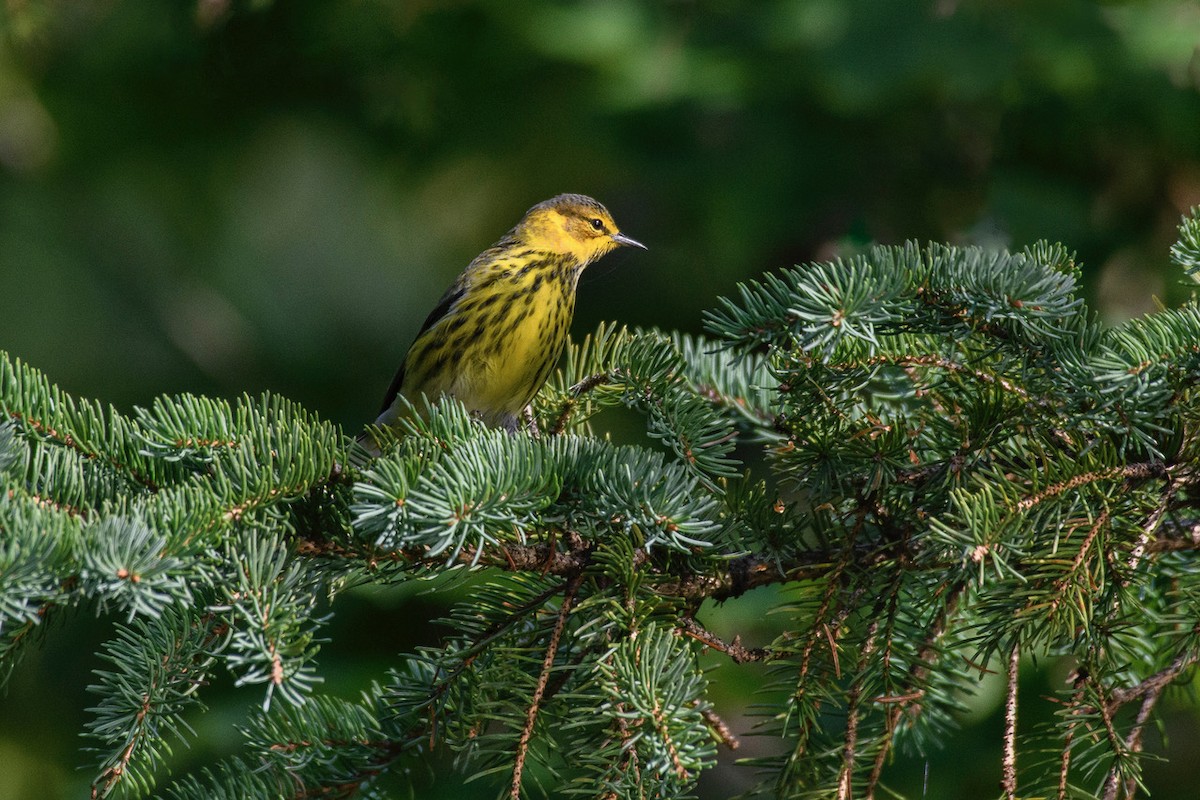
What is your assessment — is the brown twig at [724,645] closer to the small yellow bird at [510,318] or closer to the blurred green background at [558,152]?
the blurred green background at [558,152]

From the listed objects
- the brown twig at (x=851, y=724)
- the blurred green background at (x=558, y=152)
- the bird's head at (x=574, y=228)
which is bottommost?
the brown twig at (x=851, y=724)

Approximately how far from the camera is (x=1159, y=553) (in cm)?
198

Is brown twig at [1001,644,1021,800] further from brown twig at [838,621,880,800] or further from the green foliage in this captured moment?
brown twig at [838,621,880,800]

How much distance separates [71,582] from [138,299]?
6.51 m

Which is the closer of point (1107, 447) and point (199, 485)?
point (199, 485)

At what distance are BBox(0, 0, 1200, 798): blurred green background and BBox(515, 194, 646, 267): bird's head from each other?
0.94 metres

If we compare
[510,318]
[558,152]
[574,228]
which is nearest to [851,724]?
[510,318]

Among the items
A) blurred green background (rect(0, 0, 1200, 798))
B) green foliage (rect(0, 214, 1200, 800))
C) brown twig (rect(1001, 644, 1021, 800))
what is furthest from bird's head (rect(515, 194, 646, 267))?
brown twig (rect(1001, 644, 1021, 800))

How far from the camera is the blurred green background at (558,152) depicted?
4.52m

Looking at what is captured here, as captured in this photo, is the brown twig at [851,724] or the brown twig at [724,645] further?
the brown twig at [724,645]

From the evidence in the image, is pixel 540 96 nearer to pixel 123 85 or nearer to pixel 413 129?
pixel 413 129

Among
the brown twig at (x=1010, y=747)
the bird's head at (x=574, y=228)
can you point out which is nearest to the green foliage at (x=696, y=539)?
the brown twig at (x=1010, y=747)

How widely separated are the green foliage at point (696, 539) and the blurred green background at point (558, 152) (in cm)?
143

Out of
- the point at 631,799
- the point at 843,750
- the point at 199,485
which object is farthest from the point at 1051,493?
the point at 199,485
